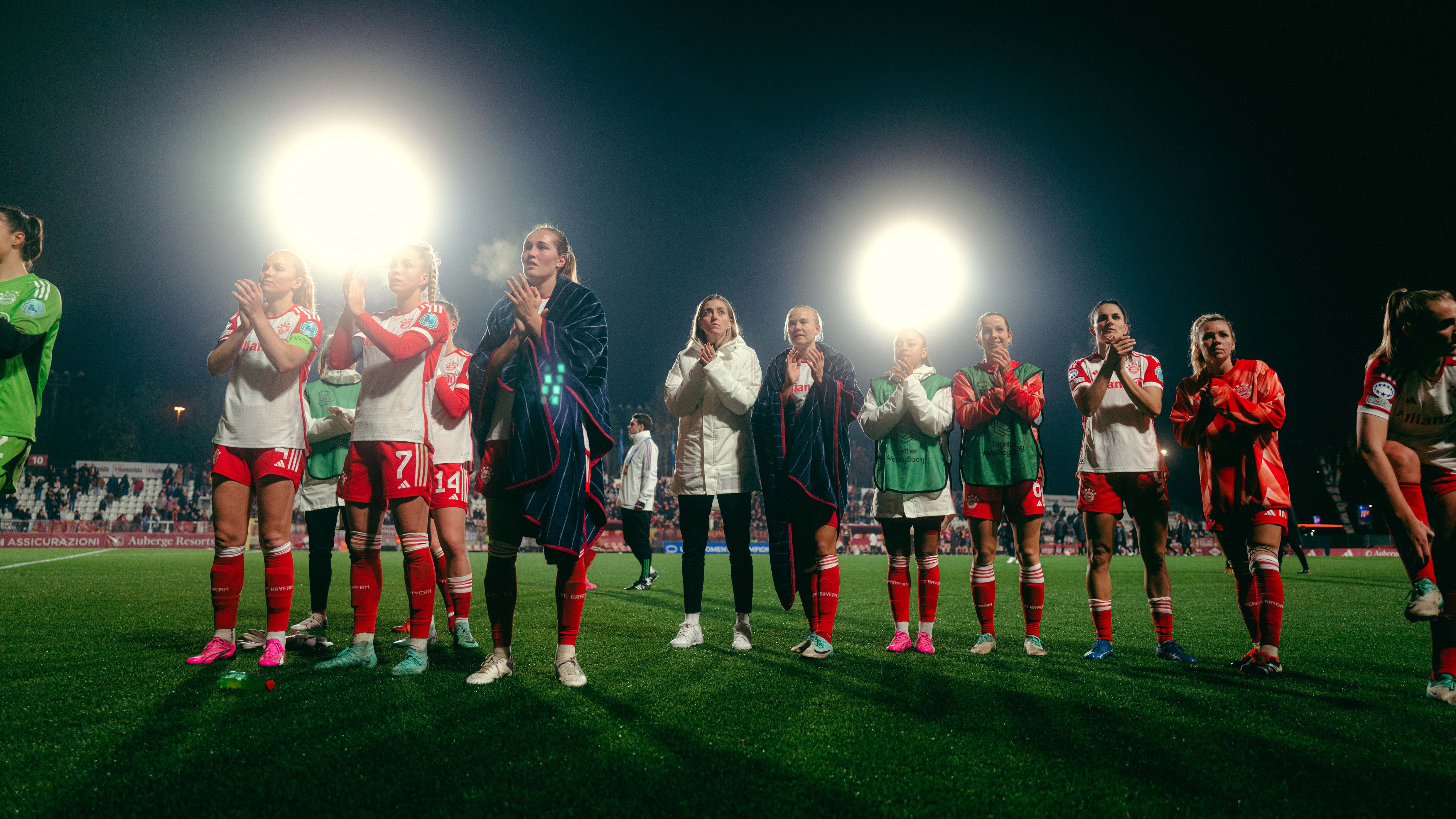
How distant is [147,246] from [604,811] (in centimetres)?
4608

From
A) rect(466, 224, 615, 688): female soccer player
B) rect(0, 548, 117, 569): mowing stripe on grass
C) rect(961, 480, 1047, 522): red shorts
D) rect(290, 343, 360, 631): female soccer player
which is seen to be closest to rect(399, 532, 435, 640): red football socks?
rect(466, 224, 615, 688): female soccer player

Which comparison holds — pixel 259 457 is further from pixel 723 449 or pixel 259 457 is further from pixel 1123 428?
pixel 1123 428

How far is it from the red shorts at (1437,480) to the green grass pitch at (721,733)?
0.98 m

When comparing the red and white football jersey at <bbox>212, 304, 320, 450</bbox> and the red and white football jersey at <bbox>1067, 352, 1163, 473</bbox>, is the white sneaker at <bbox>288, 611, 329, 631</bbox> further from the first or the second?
the red and white football jersey at <bbox>1067, 352, 1163, 473</bbox>

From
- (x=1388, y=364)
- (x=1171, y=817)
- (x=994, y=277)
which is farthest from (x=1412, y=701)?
(x=994, y=277)

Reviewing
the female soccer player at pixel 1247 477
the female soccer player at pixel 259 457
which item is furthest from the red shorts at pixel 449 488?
the female soccer player at pixel 1247 477

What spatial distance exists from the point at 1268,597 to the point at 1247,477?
27.4 inches

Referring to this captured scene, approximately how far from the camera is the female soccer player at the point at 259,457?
348 centimetres

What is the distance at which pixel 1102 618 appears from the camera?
421cm

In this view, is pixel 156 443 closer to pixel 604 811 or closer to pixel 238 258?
pixel 238 258

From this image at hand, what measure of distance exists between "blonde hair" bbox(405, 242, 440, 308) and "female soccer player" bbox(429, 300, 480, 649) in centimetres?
7

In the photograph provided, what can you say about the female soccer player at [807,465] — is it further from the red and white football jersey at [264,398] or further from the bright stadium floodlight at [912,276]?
the bright stadium floodlight at [912,276]

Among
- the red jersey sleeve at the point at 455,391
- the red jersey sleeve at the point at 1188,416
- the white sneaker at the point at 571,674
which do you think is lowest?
the white sneaker at the point at 571,674

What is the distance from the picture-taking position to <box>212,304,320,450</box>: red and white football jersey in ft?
11.6
